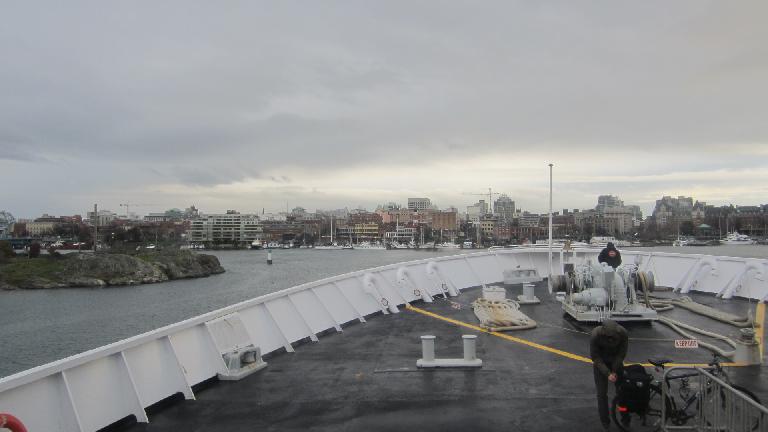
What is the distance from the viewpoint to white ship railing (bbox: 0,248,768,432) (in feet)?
16.6

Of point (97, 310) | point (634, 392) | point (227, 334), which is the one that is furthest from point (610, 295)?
point (97, 310)

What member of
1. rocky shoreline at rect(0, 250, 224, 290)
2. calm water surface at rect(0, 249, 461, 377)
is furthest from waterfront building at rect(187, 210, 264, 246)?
calm water surface at rect(0, 249, 461, 377)

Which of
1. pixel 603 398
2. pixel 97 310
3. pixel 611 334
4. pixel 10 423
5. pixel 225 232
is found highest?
pixel 611 334

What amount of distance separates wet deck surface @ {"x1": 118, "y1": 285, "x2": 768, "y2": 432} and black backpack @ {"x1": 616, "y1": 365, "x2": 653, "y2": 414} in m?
0.38

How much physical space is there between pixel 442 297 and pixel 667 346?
6.69 metres

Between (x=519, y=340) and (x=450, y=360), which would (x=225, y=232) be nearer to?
(x=519, y=340)

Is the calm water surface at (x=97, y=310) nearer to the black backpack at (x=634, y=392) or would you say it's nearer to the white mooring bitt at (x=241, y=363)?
the white mooring bitt at (x=241, y=363)

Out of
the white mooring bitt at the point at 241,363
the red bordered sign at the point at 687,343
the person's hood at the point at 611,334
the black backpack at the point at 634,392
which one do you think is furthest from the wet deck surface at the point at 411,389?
the person's hood at the point at 611,334

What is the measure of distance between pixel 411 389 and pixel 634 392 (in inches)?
105

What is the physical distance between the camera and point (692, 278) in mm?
14961

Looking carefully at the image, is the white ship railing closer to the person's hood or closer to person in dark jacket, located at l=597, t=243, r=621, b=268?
person in dark jacket, located at l=597, t=243, r=621, b=268

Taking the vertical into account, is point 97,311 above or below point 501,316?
below

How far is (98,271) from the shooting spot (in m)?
77.8

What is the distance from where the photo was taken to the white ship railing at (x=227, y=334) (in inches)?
199
